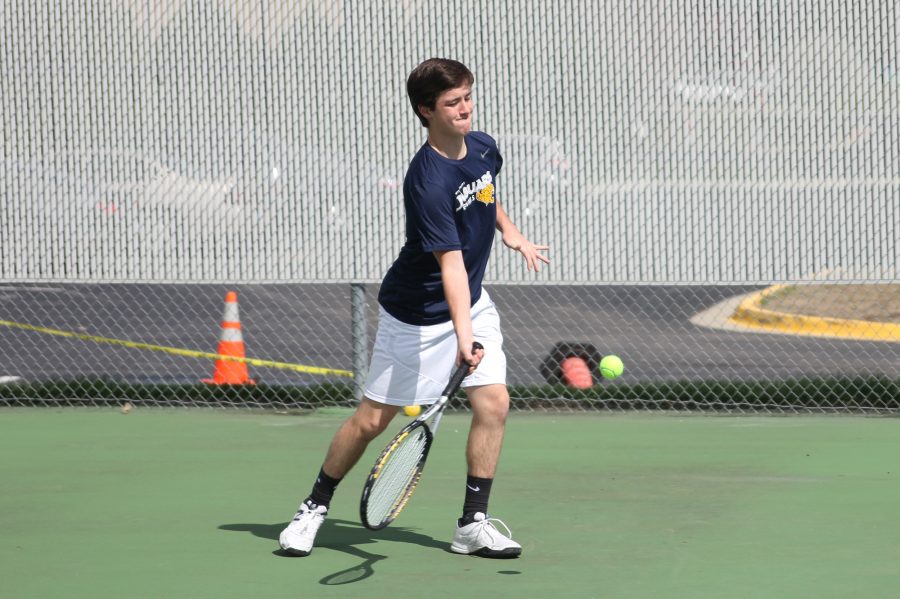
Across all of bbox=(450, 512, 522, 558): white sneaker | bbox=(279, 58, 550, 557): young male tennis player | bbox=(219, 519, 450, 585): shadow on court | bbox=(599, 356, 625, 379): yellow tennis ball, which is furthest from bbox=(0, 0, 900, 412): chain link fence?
bbox=(450, 512, 522, 558): white sneaker

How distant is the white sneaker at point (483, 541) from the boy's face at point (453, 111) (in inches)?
54.2

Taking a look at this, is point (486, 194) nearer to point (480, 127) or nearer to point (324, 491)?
point (324, 491)

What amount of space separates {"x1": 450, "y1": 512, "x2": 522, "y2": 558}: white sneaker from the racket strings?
0.33 m

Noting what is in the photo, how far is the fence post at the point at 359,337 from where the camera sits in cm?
920

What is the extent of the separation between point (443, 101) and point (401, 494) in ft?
4.42

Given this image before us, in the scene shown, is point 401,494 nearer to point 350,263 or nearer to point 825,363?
point 350,263

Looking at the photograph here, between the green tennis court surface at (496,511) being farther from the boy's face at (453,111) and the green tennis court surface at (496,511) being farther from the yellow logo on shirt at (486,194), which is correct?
the boy's face at (453,111)

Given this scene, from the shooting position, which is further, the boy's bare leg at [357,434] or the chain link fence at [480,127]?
the chain link fence at [480,127]

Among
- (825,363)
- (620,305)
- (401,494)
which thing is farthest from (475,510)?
(620,305)

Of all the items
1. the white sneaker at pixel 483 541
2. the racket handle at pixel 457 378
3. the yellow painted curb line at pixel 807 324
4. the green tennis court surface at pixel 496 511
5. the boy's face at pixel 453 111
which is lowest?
the yellow painted curb line at pixel 807 324

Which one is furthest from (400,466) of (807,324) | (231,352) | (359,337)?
(807,324)

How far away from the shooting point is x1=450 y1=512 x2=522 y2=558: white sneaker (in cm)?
526

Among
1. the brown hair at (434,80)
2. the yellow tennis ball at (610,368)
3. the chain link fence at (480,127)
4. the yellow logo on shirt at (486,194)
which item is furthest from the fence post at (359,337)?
the brown hair at (434,80)

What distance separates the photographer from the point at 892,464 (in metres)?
7.29
